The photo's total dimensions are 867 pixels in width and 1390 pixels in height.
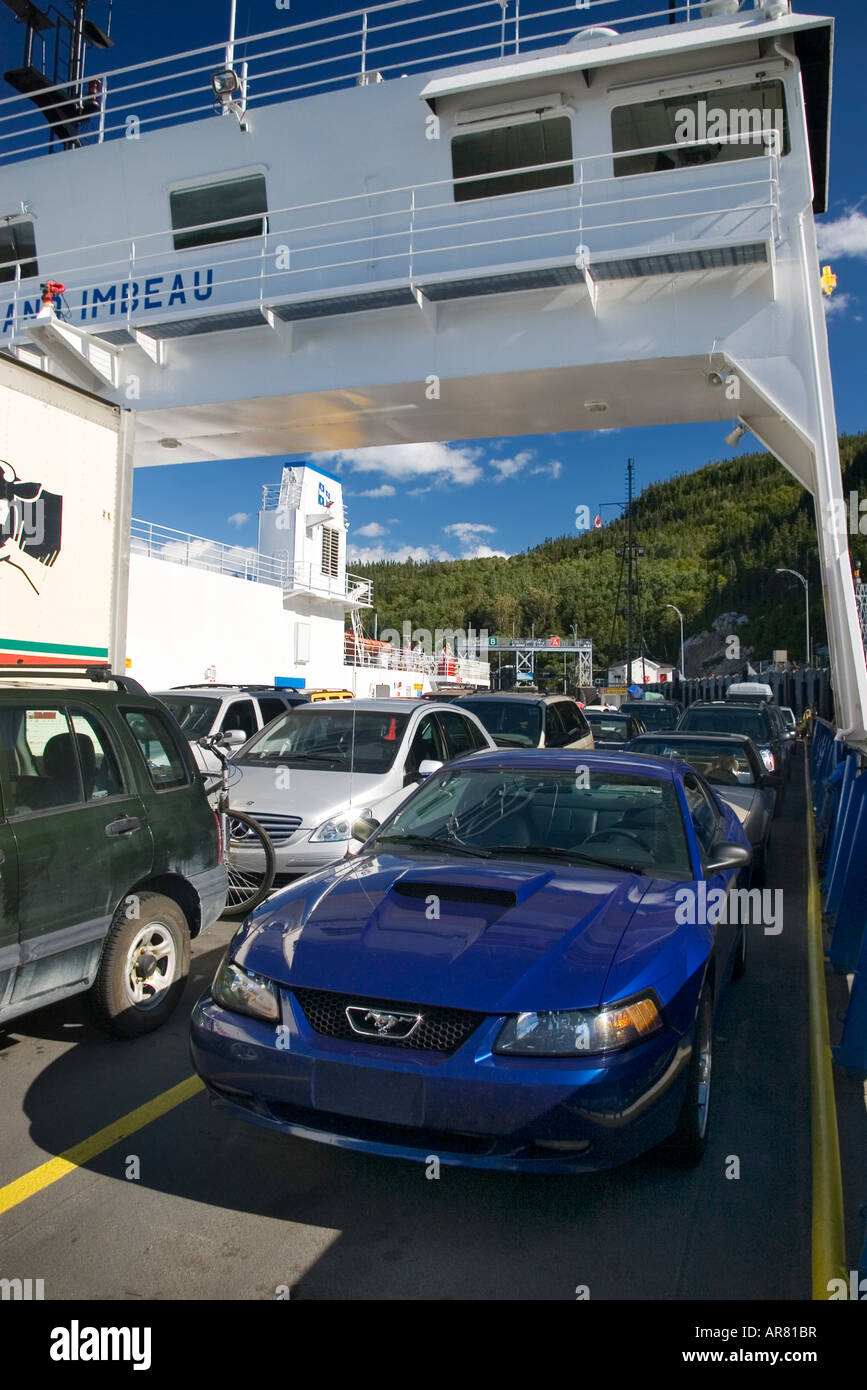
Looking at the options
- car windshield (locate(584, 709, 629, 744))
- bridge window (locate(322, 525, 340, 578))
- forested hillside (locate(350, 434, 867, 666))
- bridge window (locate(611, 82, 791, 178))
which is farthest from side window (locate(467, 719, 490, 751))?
forested hillside (locate(350, 434, 867, 666))

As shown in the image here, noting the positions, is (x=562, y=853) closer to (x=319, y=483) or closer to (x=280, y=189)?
(x=280, y=189)

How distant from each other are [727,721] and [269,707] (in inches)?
297

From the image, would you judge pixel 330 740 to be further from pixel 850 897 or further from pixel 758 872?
pixel 850 897

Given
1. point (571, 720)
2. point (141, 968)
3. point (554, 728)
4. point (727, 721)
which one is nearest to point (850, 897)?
point (141, 968)

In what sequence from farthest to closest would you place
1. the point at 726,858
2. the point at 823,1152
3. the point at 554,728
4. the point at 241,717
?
1. the point at 554,728
2. the point at 241,717
3. the point at 726,858
4. the point at 823,1152

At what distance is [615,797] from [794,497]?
15802cm

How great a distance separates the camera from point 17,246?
15.3m

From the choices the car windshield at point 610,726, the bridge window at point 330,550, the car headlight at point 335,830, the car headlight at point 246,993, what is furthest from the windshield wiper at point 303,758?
the bridge window at point 330,550

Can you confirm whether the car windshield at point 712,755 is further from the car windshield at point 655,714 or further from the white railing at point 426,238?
the car windshield at point 655,714

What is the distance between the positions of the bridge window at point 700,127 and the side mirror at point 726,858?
9.85 meters

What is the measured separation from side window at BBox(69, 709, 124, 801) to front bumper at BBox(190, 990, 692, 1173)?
211 cm

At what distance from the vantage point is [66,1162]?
3625mm

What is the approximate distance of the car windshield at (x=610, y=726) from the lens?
664 inches
